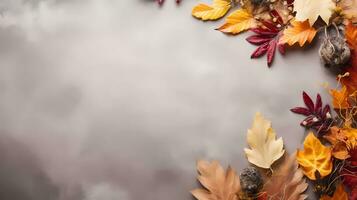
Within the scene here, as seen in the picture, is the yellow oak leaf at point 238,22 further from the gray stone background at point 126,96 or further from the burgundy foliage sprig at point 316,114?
the burgundy foliage sprig at point 316,114

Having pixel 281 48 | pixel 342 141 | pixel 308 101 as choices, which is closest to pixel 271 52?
pixel 281 48

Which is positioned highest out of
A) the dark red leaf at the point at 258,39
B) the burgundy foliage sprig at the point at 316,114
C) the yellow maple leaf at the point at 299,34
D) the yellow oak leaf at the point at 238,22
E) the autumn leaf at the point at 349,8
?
the yellow oak leaf at the point at 238,22

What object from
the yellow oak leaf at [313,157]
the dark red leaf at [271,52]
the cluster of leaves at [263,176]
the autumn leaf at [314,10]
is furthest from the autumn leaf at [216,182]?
the autumn leaf at [314,10]

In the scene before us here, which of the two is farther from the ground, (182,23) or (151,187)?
(182,23)

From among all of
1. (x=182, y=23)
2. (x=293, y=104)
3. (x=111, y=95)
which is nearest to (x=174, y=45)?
(x=182, y=23)

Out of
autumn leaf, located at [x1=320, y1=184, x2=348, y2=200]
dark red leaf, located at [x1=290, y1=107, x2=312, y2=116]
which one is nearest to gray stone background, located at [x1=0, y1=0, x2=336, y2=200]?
dark red leaf, located at [x1=290, y1=107, x2=312, y2=116]

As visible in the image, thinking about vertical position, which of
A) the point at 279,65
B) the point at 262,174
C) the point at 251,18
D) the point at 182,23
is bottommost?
the point at 262,174

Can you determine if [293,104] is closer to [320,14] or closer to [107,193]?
[320,14]
